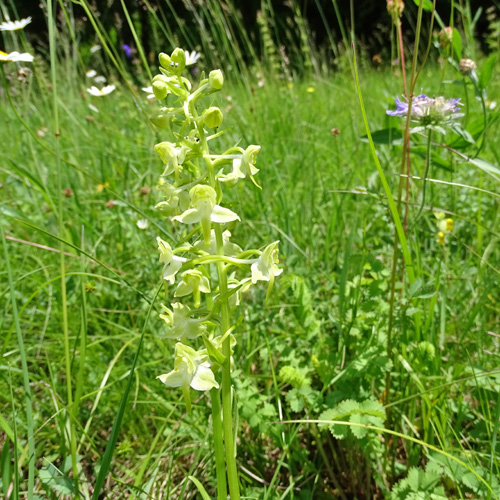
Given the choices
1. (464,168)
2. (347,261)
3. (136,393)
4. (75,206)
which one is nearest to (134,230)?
(75,206)

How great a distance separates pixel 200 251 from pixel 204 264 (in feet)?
0.11

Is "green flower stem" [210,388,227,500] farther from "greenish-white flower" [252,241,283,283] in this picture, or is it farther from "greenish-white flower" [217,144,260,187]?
"greenish-white flower" [217,144,260,187]

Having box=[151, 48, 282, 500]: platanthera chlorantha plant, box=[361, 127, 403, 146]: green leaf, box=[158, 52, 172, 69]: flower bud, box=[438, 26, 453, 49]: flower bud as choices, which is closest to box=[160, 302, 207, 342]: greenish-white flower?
box=[151, 48, 282, 500]: platanthera chlorantha plant

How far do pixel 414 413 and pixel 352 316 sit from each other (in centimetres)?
27

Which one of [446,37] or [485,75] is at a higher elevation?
[446,37]

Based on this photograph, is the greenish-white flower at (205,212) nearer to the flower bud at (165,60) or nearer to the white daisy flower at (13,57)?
the flower bud at (165,60)

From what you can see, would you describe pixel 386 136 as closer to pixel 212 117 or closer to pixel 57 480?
pixel 212 117

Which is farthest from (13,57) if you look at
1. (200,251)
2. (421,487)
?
(421,487)

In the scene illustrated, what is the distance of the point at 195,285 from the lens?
852 mm

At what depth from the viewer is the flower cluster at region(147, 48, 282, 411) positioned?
83 cm

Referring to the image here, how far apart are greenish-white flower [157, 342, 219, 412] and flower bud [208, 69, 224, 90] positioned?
487 mm

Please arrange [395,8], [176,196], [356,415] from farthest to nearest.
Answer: [395,8] < [356,415] < [176,196]

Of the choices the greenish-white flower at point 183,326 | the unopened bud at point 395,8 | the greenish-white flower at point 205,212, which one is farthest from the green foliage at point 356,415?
→ the unopened bud at point 395,8

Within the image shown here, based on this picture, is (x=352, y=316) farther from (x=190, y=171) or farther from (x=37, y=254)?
(x=37, y=254)
